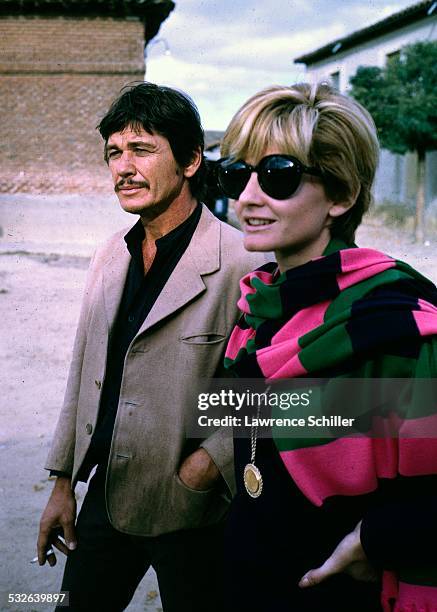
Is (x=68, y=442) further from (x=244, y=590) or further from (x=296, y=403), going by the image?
(x=296, y=403)

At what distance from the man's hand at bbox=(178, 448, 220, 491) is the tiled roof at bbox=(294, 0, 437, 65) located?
76.7ft

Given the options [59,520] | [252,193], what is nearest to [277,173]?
[252,193]

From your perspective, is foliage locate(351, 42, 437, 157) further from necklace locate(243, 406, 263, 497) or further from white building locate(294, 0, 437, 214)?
necklace locate(243, 406, 263, 497)

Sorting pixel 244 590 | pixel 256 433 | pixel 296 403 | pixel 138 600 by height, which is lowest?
pixel 138 600

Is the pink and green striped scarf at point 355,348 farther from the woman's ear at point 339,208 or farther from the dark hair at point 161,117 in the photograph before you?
the dark hair at point 161,117

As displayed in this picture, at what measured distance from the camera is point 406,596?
46.7 inches

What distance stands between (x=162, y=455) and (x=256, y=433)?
489mm

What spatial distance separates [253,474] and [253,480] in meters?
0.01

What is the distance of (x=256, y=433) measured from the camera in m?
1.40

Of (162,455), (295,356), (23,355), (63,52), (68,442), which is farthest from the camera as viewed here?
(63,52)

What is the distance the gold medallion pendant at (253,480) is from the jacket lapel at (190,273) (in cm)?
56

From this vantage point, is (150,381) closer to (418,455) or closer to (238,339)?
(238,339)

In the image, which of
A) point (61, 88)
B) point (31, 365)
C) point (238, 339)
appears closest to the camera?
point (238, 339)

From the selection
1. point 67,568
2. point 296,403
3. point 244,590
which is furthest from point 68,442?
point 296,403
